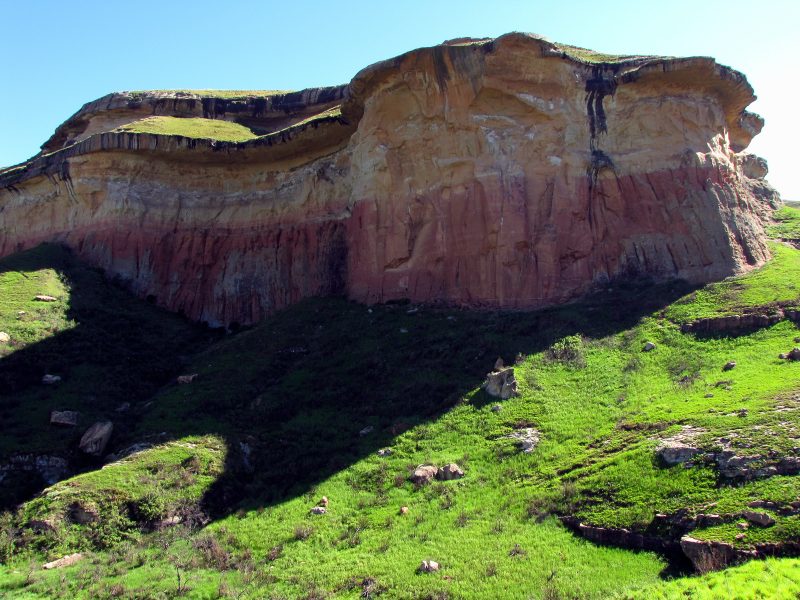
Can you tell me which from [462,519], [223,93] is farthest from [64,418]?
[223,93]

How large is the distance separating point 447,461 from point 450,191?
1548 centimetres

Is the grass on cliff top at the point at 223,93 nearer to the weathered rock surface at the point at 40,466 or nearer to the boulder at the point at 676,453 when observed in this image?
the weathered rock surface at the point at 40,466

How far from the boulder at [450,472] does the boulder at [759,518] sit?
7.03m

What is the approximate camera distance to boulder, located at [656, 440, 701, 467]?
14.7 metres

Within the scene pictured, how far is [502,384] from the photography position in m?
21.4

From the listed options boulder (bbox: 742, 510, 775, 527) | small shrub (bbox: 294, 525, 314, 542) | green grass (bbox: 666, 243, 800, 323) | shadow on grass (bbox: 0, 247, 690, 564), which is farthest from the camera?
green grass (bbox: 666, 243, 800, 323)

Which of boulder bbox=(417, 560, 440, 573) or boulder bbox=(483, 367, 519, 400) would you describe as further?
boulder bbox=(483, 367, 519, 400)

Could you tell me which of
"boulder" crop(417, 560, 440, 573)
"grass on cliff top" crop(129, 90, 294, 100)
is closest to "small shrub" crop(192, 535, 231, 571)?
"boulder" crop(417, 560, 440, 573)

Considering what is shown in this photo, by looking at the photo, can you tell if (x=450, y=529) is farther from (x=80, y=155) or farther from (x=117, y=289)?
(x=80, y=155)

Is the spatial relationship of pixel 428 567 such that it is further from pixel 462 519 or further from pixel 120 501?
pixel 120 501

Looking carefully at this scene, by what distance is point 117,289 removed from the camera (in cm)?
3541

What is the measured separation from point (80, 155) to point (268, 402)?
22.9 m

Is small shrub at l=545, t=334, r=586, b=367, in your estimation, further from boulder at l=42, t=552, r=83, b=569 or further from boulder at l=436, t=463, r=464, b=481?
boulder at l=42, t=552, r=83, b=569

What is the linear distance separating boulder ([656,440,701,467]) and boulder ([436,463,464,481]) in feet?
16.0
